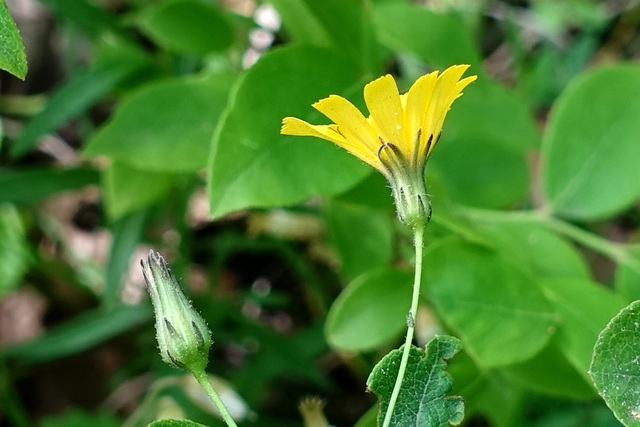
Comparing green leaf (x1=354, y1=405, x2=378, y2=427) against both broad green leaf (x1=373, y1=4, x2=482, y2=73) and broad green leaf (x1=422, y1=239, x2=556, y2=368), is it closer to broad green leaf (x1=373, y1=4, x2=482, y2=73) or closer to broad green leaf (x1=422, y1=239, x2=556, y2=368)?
broad green leaf (x1=422, y1=239, x2=556, y2=368)

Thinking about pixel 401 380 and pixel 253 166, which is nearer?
pixel 401 380

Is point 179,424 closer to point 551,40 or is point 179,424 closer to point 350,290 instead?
point 350,290

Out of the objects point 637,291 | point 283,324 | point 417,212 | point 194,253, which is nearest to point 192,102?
point 417,212

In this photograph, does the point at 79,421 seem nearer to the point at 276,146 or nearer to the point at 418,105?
the point at 276,146

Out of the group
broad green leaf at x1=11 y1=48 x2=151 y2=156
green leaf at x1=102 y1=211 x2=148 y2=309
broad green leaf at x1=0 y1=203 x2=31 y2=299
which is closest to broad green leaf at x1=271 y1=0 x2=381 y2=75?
broad green leaf at x1=11 y1=48 x2=151 y2=156

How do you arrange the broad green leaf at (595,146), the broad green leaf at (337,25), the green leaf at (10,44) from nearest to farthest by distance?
the green leaf at (10,44), the broad green leaf at (337,25), the broad green leaf at (595,146)

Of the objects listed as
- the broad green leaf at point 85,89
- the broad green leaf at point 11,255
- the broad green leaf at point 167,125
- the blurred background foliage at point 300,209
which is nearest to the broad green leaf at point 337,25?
the blurred background foliage at point 300,209

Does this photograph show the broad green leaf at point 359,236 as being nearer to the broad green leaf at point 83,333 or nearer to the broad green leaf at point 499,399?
the broad green leaf at point 499,399
